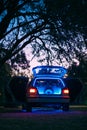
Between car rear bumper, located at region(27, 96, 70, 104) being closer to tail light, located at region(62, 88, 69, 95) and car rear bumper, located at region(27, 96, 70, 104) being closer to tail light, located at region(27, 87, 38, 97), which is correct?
tail light, located at region(27, 87, 38, 97)

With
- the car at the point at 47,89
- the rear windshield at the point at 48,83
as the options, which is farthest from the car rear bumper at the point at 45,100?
the rear windshield at the point at 48,83

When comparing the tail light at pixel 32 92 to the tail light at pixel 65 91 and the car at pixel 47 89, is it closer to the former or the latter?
the car at pixel 47 89

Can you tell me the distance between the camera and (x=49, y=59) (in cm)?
2302

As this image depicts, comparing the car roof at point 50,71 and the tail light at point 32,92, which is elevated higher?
the car roof at point 50,71

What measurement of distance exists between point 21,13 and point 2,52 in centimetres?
347

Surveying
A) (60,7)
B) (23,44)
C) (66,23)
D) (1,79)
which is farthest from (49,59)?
(1,79)

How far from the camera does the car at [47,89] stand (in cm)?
2033

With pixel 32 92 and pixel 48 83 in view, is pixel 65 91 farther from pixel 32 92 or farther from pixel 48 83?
pixel 32 92

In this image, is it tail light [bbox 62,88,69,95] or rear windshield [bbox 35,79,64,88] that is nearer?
tail light [bbox 62,88,69,95]

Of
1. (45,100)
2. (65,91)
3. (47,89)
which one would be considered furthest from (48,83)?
(45,100)

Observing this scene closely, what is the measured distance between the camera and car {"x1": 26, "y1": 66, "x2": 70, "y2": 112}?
800 inches

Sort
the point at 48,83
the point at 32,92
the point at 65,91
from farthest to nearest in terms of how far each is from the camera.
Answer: the point at 48,83, the point at 65,91, the point at 32,92

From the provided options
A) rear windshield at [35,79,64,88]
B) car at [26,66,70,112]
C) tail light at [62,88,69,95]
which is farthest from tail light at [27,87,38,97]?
tail light at [62,88,69,95]

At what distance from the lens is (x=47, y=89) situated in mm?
20734
